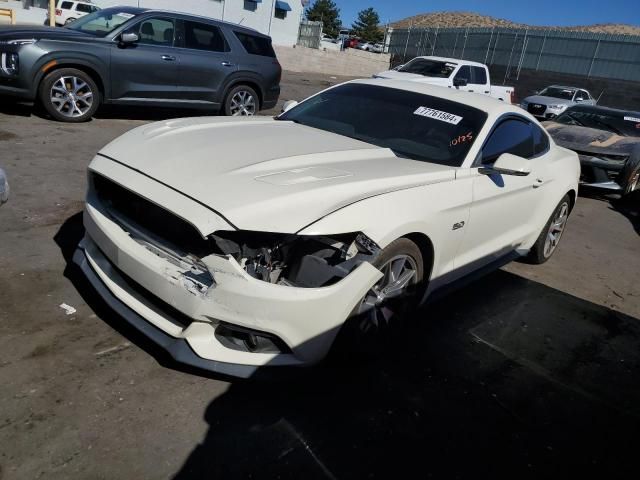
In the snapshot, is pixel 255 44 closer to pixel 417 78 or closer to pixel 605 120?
pixel 417 78

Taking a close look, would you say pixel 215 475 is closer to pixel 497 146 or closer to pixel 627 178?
pixel 497 146

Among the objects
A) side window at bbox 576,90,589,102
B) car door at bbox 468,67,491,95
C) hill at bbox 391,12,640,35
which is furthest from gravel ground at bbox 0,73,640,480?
hill at bbox 391,12,640,35

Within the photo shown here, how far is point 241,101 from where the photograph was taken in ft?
31.3

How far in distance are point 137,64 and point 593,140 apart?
290 inches

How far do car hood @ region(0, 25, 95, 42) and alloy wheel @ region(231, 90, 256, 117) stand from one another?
8.40 feet

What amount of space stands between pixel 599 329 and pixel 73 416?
3722mm

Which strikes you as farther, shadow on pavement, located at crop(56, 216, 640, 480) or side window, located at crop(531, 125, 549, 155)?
side window, located at crop(531, 125, 549, 155)

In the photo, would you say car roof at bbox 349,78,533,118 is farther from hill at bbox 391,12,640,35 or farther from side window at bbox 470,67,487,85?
hill at bbox 391,12,640,35

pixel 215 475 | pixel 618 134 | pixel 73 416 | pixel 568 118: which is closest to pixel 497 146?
pixel 215 475

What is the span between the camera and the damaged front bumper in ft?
7.97

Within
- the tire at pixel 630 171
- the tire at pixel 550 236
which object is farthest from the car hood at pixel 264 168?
the tire at pixel 630 171

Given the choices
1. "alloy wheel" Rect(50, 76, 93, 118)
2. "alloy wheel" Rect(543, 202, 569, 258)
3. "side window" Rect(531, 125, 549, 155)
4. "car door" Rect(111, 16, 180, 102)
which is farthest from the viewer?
"car door" Rect(111, 16, 180, 102)

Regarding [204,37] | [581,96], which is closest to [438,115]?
[204,37]

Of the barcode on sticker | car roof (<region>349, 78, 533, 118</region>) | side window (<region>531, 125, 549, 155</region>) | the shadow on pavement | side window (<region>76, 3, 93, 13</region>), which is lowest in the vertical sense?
the shadow on pavement
